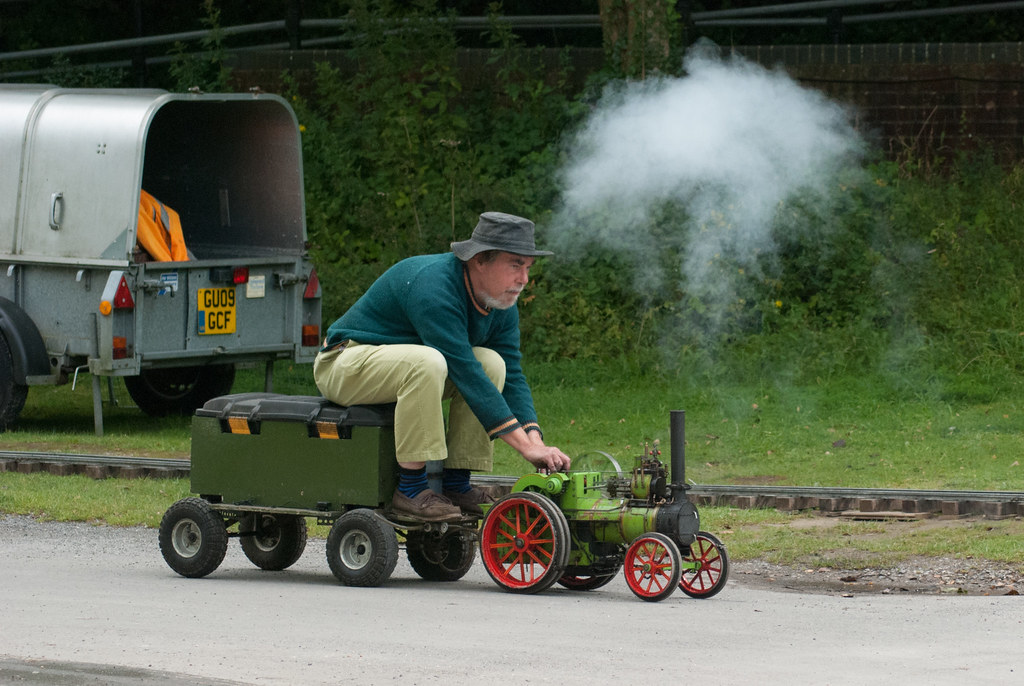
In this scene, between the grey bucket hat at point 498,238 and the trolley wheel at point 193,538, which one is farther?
the trolley wheel at point 193,538

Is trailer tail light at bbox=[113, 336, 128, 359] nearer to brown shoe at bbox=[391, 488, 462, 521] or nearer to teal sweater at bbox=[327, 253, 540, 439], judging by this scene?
teal sweater at bbox=[327, 253, 540, 439]

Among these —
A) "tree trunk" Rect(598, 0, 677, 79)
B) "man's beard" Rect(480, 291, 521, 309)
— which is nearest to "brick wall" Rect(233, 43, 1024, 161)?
"tree trunk" Rect(598, 0, 677, 79)

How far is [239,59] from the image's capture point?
18.4 m

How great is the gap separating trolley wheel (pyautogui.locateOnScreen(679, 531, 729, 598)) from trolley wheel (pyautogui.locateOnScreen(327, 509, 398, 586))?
47.5 inches

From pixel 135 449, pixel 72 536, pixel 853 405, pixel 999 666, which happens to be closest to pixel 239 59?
Answer: pixel 135 449

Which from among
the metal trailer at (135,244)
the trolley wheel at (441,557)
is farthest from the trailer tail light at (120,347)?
the trolley wheel at (441,557)

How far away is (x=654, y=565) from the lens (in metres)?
6.58

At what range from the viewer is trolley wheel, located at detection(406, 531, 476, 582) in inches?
287

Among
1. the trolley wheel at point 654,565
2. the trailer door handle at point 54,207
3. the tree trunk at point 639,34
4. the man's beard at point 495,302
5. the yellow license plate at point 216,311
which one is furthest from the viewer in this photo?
the tree trunk at point 639,34

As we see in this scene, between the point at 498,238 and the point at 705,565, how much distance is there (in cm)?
160

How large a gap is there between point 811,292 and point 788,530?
6.73 meters

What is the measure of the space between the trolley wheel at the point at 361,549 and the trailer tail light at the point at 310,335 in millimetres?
6125

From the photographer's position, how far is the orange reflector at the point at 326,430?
275 inches

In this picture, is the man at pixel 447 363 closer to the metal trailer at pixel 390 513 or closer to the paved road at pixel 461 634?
the metal trailer at pixel 390 513
